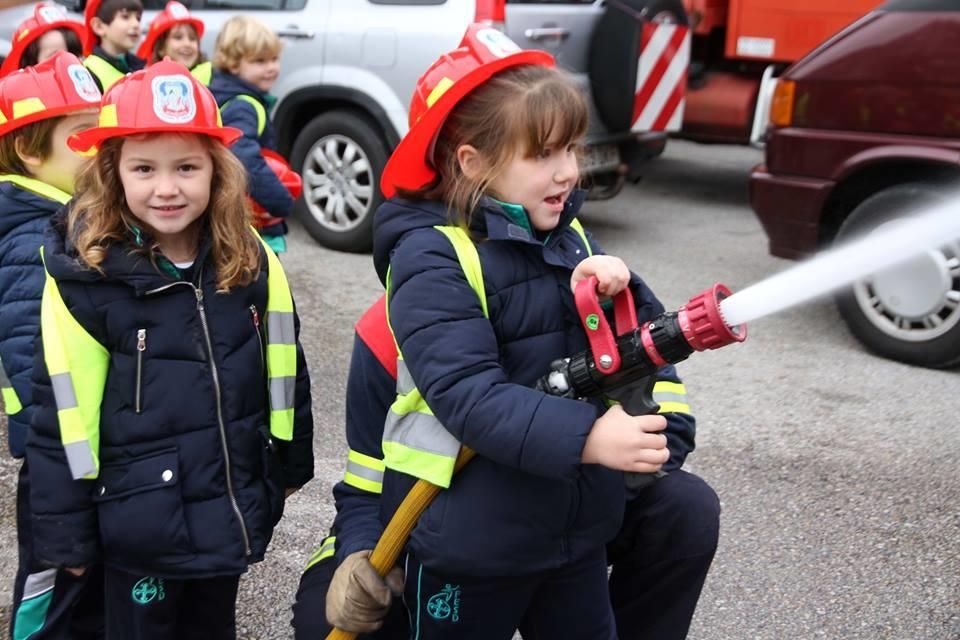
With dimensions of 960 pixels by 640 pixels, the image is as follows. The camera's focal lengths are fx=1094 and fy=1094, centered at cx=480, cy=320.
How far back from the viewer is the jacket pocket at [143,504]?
2.29 metres

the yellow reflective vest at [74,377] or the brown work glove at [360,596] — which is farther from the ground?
the yellow reflective vest at [74,377]

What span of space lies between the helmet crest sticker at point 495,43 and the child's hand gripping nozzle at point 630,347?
0.49 m

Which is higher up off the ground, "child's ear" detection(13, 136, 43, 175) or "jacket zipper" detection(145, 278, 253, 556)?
"child's ear" detection(13, 136, 43, 175)

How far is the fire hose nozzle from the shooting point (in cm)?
176

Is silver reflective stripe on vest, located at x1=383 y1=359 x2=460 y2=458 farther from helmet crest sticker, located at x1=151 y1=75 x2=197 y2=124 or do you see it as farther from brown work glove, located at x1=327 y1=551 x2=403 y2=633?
helmet crest sticker, located at x1=151 y1=75 x2=197 y2=124

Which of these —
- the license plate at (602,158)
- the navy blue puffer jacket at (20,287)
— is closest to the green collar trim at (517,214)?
the navy blue puffer jacket at (20,287)

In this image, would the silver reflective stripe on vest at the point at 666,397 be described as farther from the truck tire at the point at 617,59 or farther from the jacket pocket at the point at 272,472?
the truck tire at the point at 617,59

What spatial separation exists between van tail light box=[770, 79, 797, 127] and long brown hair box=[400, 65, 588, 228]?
371cm

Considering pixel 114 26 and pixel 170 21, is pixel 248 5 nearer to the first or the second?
pixel 114 26

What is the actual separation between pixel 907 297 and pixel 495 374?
3.84 meters

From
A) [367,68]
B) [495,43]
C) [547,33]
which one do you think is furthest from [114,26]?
[495,43]

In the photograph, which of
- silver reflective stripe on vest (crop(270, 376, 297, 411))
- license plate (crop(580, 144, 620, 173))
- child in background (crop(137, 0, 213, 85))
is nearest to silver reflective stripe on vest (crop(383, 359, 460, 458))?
silver reflective stripe on vest (crop(270, 376, 297, 411))

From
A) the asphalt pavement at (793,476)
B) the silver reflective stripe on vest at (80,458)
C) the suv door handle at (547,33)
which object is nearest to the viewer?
the silver reflective stripe on vest at (80,458)

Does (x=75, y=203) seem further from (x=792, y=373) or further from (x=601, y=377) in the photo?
(x=792, y=373)
